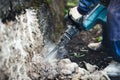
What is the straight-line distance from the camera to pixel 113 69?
4.60 meters

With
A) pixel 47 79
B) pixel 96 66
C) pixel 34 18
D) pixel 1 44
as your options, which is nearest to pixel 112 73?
pixel 96 66

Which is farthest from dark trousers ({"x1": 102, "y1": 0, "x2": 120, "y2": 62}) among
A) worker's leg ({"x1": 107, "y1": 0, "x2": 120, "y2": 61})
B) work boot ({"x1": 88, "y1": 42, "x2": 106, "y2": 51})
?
work boot ({"x1": 88, "y1": 42, "x2": 106, "y2": 51})

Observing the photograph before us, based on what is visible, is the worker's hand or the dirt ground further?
the dirt ground

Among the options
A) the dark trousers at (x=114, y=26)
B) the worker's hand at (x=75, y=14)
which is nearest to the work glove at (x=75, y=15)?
the worker's hand at (x=75, y=14)

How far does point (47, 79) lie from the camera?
436 cm

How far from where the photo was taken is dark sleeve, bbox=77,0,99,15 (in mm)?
4523

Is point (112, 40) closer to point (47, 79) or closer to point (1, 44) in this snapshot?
point (47, 79)

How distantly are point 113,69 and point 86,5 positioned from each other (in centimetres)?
79

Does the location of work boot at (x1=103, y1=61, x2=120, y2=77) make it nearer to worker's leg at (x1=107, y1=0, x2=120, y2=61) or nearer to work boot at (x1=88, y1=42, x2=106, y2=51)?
worker's leg at (x1=107, y1=0, x2=120, y2=61)

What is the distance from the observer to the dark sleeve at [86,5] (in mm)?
4523

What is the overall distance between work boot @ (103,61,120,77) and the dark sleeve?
0.69m

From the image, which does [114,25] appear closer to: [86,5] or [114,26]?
[114,26]

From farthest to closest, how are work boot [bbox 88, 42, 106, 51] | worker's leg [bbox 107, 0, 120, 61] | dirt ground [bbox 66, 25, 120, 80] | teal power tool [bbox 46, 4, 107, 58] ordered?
work boot [bbox 88, 42, 106, 51]
dirt ground [bbox 66, 25, 120, 80]
teal power tool [bbox 46, 4, 107, 58]
worker's leg [bbox 107, 0, 120, 61]

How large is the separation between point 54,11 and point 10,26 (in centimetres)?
130
